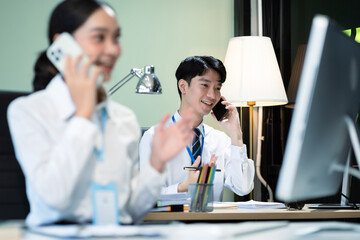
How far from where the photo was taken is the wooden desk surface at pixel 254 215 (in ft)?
6.79

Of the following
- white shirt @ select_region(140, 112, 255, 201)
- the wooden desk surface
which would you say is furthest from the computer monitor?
white shirt @ select_region(140, 112, 255, 201)

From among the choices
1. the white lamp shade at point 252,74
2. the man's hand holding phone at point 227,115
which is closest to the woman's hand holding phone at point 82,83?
the man's hand holding phone at point 227,115

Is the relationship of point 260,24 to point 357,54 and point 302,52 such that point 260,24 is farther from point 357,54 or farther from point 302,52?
point 357,54

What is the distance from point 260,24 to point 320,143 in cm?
332

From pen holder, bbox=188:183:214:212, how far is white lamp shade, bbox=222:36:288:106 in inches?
59.2

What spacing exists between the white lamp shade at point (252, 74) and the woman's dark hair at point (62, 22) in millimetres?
2149

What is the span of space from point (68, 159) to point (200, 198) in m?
1.04

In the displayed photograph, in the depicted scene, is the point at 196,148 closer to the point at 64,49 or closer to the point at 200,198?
the point at 200,198

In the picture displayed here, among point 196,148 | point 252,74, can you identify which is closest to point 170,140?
point 196,148

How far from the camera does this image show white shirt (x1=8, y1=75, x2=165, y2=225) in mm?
1208

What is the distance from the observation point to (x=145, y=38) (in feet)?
13.3

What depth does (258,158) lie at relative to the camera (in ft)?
13.1

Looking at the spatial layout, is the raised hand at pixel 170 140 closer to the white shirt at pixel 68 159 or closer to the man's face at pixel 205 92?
the white shirt at pixel 68 159

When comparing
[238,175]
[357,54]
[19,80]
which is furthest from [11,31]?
[357,54]
